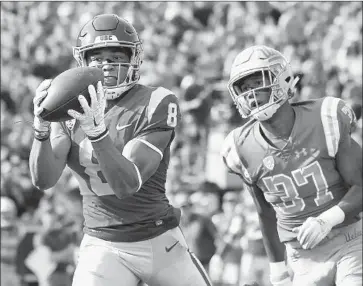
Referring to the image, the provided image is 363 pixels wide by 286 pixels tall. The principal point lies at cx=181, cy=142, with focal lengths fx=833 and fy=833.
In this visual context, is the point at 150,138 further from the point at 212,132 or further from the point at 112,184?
the point at 212,132

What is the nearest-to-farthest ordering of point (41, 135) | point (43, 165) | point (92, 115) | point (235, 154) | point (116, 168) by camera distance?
point (92, 115), point (116, 168), point (41, 135), point (43, 165), point (235, 154)

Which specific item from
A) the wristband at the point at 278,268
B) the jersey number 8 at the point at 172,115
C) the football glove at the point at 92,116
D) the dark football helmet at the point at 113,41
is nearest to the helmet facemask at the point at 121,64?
the dark football helmet at the point at 113,41

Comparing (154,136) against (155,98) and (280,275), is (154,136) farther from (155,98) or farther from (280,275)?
(280,275)

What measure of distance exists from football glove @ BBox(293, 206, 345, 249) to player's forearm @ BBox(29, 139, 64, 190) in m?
1.31

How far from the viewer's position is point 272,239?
15.8 feet

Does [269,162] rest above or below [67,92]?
below

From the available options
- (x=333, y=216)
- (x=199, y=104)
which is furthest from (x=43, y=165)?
(x=199, y=104)

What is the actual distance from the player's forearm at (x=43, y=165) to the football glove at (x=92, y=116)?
1.39 ft

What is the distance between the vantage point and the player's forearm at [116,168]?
3.66 meters

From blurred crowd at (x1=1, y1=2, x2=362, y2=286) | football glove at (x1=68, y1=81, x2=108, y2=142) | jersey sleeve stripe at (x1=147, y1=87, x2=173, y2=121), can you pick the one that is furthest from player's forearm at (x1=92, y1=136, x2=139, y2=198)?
blurred crowd at (x1=1, y1=2, x2=362, y2=286)

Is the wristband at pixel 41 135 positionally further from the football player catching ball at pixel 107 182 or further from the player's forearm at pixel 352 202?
the player's forearm at pixel 352 202

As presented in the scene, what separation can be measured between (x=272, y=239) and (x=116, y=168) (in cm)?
145

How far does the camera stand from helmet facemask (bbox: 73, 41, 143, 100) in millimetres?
4238

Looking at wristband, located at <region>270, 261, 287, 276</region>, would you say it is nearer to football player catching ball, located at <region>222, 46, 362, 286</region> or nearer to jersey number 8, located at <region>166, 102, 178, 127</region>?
football player catching ball, located at <region>222, 46, 362, 286</region>
